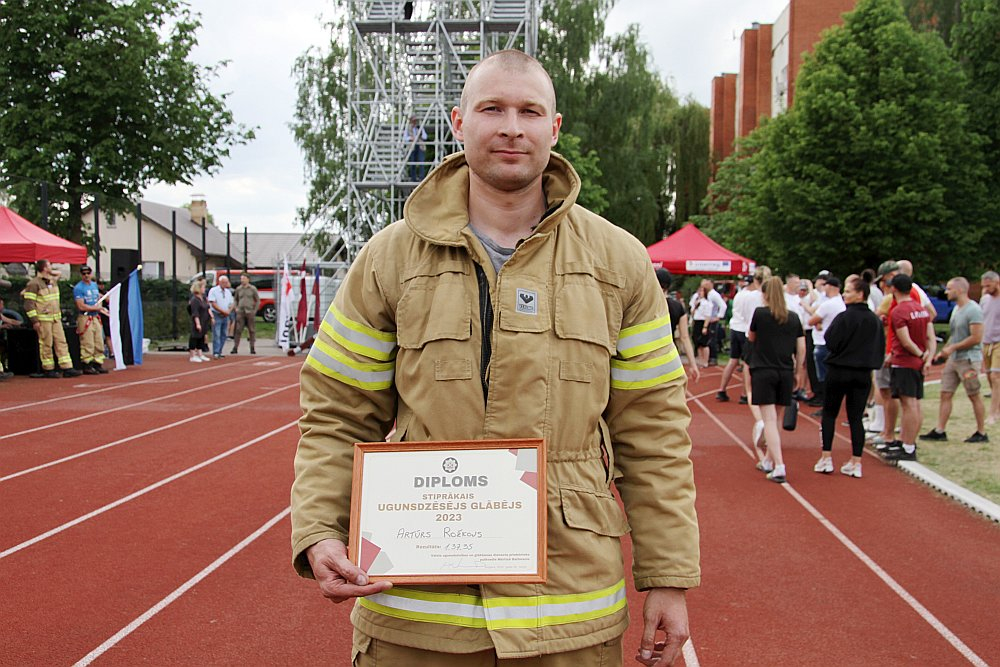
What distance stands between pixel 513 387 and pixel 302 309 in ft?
73.5

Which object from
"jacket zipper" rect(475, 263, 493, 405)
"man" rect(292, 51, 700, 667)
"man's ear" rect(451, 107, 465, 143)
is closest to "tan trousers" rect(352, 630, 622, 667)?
"man" rect(292, 51, 700, 667)

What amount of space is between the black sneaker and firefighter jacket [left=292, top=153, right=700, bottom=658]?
8.76 meters

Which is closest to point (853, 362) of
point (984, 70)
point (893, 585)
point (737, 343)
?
point (893, 585)

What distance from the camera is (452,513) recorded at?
82.4 inches

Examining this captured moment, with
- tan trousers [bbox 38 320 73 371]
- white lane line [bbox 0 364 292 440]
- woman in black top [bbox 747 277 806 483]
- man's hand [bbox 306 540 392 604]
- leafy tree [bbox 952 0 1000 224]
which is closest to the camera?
man's hand [bbox 306 540 392 604]

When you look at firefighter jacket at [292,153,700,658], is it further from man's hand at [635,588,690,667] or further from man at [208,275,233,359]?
man at [208,275,233,359]

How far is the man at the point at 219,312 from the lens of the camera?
2298 cm

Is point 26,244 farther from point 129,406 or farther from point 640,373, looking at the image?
point 640,373

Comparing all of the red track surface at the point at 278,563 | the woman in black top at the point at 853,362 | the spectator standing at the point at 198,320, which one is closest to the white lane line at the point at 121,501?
A: the red track surface at the point at 278,563

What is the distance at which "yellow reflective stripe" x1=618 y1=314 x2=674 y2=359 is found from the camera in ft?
7.63

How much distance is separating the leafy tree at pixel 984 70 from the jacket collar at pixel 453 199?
3351 centimetres

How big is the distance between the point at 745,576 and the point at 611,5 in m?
33.1

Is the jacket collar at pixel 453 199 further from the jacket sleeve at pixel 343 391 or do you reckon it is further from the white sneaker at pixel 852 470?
the white sneaker at pixel 852 470

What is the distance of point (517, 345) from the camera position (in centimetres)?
217
